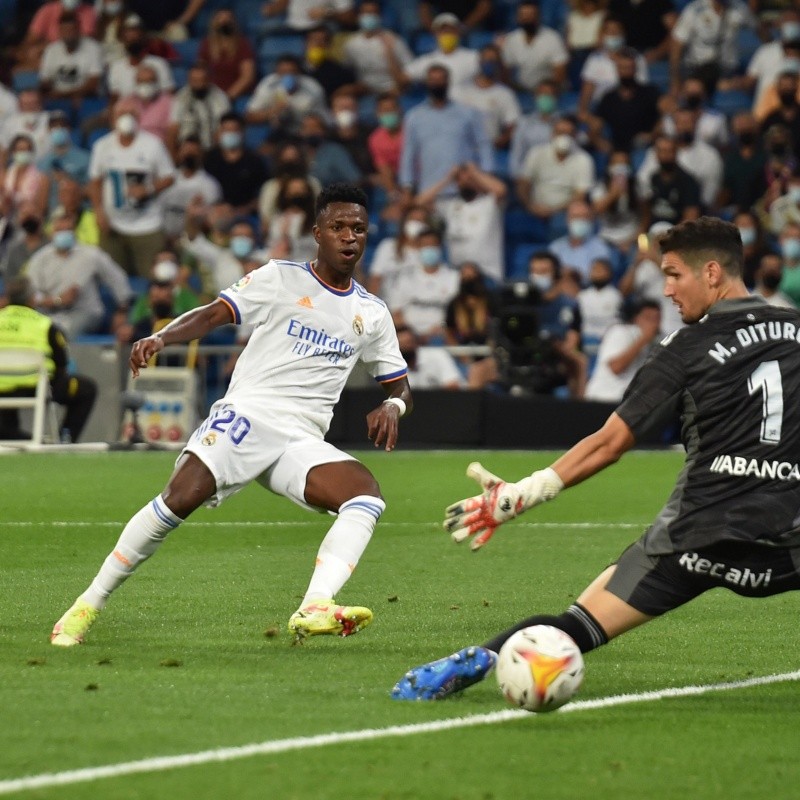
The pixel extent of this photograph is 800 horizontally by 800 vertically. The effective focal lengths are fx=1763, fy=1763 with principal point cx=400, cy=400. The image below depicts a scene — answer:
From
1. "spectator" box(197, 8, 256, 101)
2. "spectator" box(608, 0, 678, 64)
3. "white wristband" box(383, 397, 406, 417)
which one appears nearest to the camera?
"white wristband" box(383, 397, 406, 417)

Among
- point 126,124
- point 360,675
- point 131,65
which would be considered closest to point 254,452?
point 360,675

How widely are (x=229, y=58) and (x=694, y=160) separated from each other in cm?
728

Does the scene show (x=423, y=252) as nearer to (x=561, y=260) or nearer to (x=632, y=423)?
(x=561, y=260)

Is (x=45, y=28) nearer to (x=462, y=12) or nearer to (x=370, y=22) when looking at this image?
(x=370, y=22)

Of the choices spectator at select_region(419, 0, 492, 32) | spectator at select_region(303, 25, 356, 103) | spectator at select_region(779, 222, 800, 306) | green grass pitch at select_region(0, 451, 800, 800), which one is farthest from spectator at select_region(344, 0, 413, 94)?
green grass pitch at select_region(0, 451, 800, 800)

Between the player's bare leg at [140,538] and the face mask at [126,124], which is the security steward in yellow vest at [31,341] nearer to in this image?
the face mask at [126,124]

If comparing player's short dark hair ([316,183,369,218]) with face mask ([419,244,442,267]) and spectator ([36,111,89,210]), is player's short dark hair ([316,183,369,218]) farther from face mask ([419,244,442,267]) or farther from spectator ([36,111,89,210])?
spectator ([36,111,89,210])

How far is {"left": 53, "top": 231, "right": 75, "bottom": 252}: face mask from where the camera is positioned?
2166cm

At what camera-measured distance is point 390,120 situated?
22.5m

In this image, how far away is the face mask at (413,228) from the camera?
69.4 ft

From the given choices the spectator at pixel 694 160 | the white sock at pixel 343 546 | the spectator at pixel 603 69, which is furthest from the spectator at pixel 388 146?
the white sock at pixel 343 546

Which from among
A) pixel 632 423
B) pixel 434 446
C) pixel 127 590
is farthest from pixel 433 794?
pixel 434 446

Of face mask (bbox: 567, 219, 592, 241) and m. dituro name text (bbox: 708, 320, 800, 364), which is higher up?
face mask (bbox: 567, 219, 592, 241)

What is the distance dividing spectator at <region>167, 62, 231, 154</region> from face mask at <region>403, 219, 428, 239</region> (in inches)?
138
